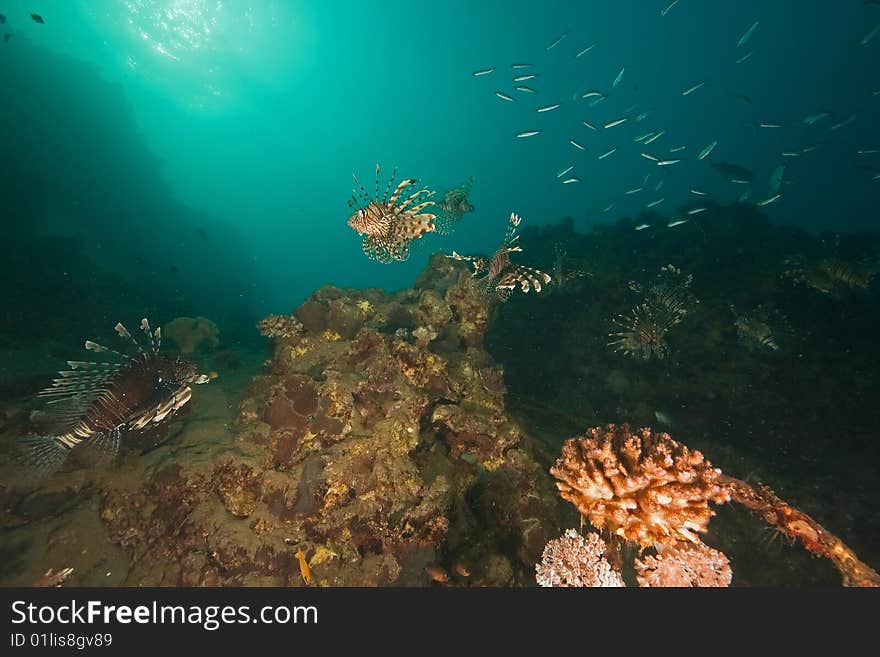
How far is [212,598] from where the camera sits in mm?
3385

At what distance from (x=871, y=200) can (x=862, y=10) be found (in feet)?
166

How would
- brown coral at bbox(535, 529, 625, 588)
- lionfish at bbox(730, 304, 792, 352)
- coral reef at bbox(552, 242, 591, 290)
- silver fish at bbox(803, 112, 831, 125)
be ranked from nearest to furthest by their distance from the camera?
brown coral at bbox(535, 529, 625, 588) → lionfish at bbox(730, 304, 792, 352) → coral reef at bbox(552, 242, 591, 290) → silver fish at bbox(803, 112, 831, 125)

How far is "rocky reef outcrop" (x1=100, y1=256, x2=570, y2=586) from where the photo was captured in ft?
14.3

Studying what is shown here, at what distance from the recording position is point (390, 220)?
6.16 m

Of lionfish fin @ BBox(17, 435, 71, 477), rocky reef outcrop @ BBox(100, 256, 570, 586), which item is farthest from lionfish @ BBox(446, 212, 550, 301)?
lionfish fin @ BBox(17, 435, 71, 477)

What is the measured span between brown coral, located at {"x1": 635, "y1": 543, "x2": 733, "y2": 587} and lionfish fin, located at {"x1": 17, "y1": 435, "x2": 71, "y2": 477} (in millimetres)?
6369

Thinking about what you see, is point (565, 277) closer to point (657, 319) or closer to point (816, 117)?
point (657, 319)

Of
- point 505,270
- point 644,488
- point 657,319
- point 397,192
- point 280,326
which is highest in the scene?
point 397,192

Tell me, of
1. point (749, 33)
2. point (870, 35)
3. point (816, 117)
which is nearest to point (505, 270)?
point (749, 33)

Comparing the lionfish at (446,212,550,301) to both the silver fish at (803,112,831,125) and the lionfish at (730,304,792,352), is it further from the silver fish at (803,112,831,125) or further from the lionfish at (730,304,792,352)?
the silver fish at (803,112,831,125)

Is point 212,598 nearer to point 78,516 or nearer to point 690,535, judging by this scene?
point 78,516

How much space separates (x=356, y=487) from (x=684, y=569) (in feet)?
12.6

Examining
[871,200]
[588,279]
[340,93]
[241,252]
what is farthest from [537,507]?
[871,200]

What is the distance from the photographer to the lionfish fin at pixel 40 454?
3.88 meters
